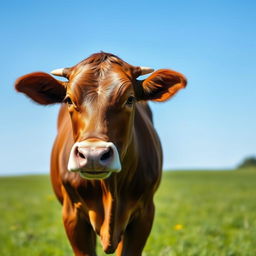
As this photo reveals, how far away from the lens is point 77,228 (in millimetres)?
5098

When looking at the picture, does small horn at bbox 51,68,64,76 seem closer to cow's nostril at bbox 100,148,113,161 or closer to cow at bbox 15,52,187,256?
cow at bbox 15,52,187,256

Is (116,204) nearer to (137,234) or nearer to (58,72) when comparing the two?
(137,234)

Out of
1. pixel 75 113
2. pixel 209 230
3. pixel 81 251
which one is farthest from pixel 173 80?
pixel 209 230

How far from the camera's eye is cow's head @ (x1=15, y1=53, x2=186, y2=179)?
3680mm

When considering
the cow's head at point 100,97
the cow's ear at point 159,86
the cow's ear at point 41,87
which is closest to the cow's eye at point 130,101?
the cow's head at point 100,97

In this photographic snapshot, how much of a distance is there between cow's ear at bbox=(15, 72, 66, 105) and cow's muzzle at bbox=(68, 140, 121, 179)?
50.2 inches

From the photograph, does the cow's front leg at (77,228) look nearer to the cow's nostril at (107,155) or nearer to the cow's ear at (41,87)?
the cow's ear at (41,87)

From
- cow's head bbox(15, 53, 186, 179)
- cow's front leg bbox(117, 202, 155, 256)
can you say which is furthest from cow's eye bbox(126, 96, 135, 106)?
cow's front leg bbox(117, 202, 155, 256)

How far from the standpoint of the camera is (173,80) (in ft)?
15.5

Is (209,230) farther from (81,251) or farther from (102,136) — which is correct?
(102,136)

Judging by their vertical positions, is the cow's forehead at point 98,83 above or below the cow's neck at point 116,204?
above

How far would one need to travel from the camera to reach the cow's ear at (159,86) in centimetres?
470

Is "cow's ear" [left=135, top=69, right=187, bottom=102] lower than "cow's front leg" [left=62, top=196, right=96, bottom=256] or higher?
higher

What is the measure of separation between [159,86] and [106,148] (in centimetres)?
135
